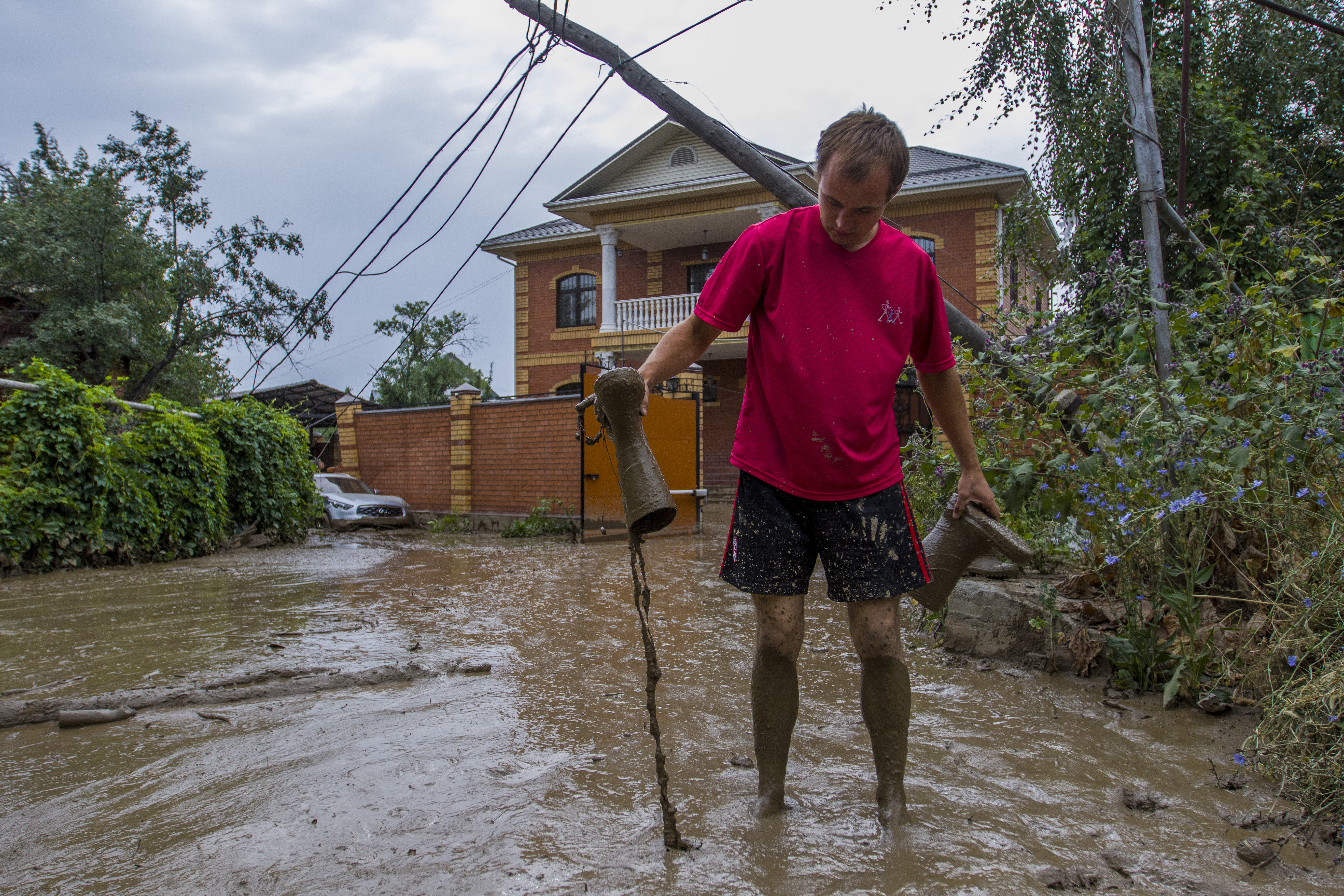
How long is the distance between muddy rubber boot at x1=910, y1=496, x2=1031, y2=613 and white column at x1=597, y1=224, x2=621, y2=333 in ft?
51.1

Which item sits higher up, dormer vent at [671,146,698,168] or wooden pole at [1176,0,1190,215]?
dormer vent at [671,146,698,168]

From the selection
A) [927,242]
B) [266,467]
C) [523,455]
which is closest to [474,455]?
[523,455]

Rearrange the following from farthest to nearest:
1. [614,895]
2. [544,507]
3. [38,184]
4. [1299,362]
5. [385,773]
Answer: [38,184], [544,507], [1299,362], [385,773], [614,895]

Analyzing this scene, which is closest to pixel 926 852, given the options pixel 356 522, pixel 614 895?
pixel 614 895

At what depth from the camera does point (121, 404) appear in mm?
7730

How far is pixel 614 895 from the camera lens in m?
1.65

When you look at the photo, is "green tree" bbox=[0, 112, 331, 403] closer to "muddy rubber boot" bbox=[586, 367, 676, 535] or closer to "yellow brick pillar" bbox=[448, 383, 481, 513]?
"yellow brick pillar" bbox=[448, 383, 481, 513]

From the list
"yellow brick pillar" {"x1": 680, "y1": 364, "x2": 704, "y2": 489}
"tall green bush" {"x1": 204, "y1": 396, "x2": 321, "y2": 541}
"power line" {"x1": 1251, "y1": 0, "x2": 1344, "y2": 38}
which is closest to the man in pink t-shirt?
"power line" {"x1": 1251, "y1": 0, "x2": 1344, "y2": 38}

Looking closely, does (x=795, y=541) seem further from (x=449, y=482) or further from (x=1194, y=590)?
(x=449, y=482)

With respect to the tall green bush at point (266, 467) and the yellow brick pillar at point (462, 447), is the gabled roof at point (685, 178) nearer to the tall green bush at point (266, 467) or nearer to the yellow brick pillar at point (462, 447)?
the yellow brick pillar at point (462, 447)

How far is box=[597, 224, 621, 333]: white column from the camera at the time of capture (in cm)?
1772

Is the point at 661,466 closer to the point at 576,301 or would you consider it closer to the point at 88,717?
the point at 88,717

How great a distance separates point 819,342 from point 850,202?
336mm

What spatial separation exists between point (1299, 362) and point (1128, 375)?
541 millimetres
